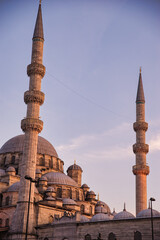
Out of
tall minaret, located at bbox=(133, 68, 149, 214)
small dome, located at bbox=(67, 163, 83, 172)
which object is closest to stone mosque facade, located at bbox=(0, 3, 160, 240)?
tall minaret, located at bbox=(133, 68, 149, 214)

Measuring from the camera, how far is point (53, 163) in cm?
4406

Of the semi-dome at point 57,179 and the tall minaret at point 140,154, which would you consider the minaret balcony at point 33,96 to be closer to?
the semi-dome at point 57,179

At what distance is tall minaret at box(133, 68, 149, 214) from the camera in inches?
1389

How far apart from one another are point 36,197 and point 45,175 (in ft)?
19.4

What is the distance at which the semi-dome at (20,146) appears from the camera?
43062mm

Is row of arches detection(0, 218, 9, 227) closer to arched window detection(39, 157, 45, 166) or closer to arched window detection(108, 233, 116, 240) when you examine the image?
arched window detection(108, 233, 116, 240)

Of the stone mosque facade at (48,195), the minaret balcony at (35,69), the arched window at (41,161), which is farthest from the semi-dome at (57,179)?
the minaret balcony at (35,69)

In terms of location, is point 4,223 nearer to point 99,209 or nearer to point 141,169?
point 99,209

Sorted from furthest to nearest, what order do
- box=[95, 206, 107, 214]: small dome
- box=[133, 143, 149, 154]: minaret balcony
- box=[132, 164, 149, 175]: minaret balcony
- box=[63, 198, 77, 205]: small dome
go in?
1. box=[95, 206, 107, 214]: small dome
2. box=[133, 143, 149, 154]: minaret balcony
3. box=[63, 198, 77, 205]: small dome
4. box=[132, 164, 149, 175]: minaret balcony

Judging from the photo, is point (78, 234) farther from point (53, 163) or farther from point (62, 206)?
point (53, 163)

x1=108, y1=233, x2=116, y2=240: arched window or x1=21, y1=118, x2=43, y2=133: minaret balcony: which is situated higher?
x1=21, y1=118, x2=43, y2=133: minaret balcony

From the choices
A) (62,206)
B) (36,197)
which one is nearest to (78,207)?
(62,206)

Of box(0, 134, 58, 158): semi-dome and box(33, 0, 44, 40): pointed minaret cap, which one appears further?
box(0, 134, 58, 158): semi-dome

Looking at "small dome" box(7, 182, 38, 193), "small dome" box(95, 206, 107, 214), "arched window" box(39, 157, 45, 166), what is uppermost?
"arched window" box(39, 157, 45, 166)
